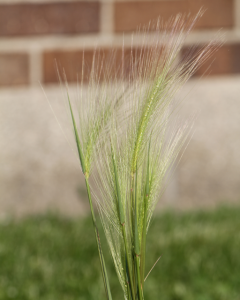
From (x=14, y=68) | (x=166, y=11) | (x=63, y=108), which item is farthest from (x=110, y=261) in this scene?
(x=166, y=11)

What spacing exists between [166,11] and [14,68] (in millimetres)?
688

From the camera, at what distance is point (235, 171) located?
5.18 feet

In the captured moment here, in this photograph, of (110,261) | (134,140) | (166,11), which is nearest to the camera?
Answer: (134,140)

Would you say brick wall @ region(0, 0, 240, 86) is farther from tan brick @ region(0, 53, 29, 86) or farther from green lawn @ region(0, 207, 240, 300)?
green lawn @ region(0, 207, 240, 300)

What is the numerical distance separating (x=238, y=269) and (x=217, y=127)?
0.70 metres

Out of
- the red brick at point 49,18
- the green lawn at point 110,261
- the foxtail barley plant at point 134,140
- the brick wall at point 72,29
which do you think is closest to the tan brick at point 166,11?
the brick wall at point 72,29

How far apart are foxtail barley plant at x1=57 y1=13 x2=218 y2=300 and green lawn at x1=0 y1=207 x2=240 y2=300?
80cm

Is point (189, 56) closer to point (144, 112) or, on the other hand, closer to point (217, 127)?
point (144, 112)

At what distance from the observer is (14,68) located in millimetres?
1564

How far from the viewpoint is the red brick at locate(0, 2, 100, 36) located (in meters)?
1.55

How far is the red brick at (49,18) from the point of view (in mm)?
A: 1550

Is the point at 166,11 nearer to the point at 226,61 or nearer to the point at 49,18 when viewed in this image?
the point at 226,61

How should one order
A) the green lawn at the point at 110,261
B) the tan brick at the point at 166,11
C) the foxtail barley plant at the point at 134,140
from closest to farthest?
the foxtail barley plant at the point at 134,140, the green lawn at the point at 110,261, the tan brick at the point at 166,11

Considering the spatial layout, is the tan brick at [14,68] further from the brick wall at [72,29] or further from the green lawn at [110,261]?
the green lawn at [110,261]
